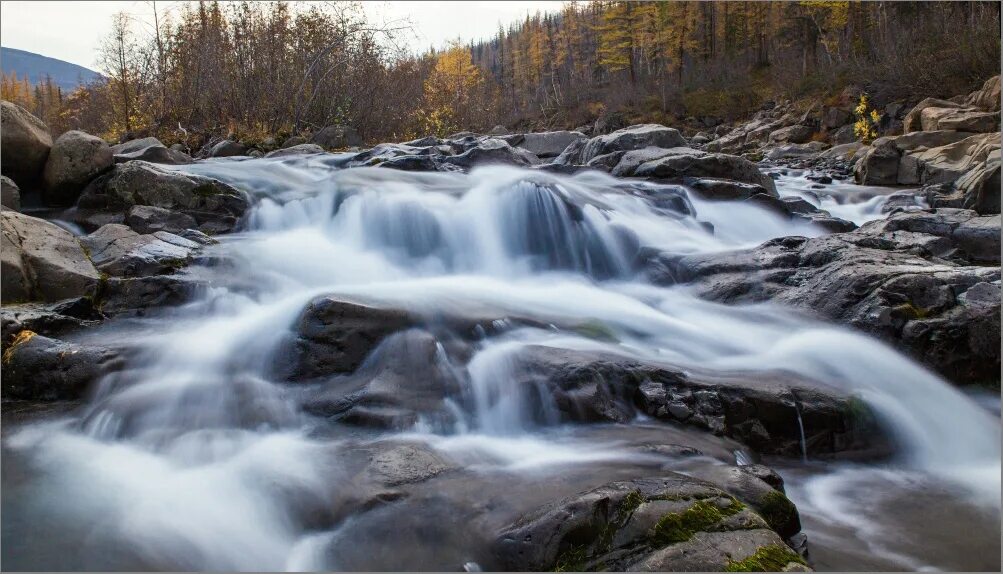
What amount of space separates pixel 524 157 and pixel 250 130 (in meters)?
6.11

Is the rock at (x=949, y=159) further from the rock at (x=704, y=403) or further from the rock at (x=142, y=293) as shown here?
the rock at (x=142, y=293)

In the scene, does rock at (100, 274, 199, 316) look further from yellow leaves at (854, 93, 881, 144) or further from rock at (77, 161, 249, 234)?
yellow leaves at (854, 93, 881, 144)

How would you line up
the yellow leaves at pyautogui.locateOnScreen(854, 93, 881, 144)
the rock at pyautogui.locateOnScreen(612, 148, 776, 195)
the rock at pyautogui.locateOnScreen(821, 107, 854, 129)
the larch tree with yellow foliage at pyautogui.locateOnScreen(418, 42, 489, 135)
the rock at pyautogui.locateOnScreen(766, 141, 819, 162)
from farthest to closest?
the rock at pyautogui.locateOnScreen(821, 107, 854, 129) < the rock at pyautogui.locateOnScreen(766, 141, 819, 162) < the yellow leaves at pyautogui.locateOnScreen(854, 93, 881, 144) < the larch tree with yellow foliage at pyautogui.locateOnScreen(418, 42, 489, 135) < the rock at pyautogui.locateOnScreen(612, 148, 776, 195)

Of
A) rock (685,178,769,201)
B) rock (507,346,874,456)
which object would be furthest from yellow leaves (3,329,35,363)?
rock (685,178,769,201)

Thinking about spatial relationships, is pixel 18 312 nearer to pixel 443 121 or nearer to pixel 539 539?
pixel 539 539

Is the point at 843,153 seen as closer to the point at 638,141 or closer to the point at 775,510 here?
the point at 638,141

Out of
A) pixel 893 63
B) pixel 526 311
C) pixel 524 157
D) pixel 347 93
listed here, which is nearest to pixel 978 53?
pixel 893 63

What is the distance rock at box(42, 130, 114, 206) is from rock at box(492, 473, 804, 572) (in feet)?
21.3

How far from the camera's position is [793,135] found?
75.5ft

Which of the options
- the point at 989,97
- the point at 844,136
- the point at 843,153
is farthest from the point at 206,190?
the point at 844,136

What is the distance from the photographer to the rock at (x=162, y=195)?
6.60m

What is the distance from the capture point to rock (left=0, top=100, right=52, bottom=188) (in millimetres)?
6223

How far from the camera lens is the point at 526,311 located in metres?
4.82

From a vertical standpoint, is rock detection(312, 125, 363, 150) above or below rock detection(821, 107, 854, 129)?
below
